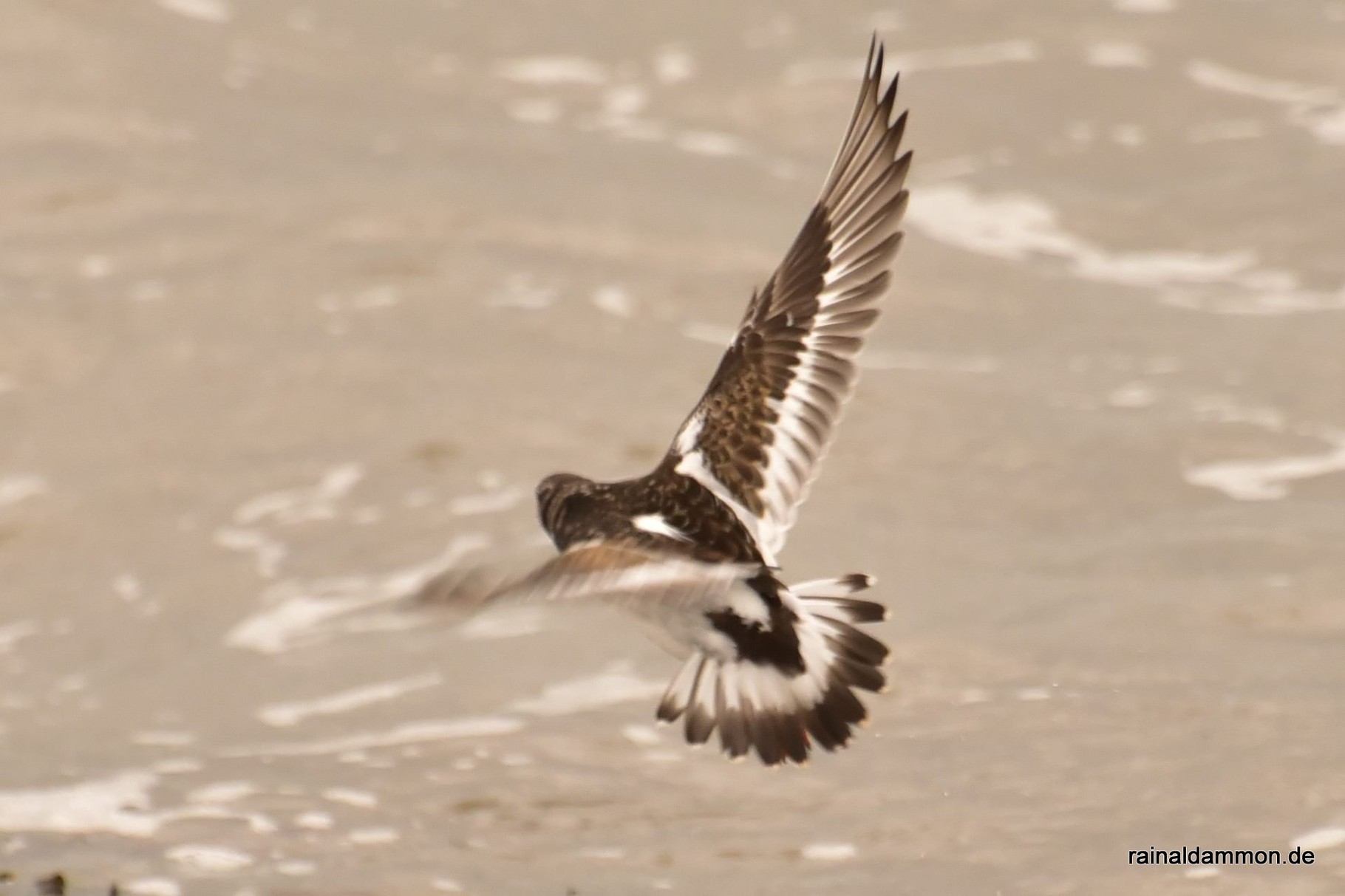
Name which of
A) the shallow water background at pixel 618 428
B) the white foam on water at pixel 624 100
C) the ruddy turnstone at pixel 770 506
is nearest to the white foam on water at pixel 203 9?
the shallow water background at pixel 618 428

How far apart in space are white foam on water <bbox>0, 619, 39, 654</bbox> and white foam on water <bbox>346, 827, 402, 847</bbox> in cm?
159

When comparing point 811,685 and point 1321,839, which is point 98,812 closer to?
point 811,685

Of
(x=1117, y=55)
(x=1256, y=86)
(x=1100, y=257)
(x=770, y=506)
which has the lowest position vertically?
(x=770, y=506)

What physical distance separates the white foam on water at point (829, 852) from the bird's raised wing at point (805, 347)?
0.66m

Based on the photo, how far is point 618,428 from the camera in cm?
632

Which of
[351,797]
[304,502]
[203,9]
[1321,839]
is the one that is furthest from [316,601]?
[203,9]

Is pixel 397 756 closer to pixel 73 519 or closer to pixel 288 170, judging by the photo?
pixel 73 519

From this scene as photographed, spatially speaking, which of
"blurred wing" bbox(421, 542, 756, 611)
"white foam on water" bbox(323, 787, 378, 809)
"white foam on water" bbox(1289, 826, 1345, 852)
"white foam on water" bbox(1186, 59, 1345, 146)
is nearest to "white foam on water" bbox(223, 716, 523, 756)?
"white foam on water" bbox(323, 787, 378, 809)

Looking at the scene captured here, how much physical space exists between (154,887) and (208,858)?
0.59ft

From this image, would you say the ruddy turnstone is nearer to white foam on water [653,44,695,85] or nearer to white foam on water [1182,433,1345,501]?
white foam on water [1182,433,1345,501]

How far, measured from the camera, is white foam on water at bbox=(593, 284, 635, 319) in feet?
22.7

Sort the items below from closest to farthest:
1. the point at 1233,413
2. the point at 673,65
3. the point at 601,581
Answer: the point at 601,581 → the point at 1233,413 → the point at 673,65

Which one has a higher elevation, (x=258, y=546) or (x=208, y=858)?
(x=258, y=546)

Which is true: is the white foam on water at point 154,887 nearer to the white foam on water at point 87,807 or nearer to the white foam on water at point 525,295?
the white foam on water at point 87,807
